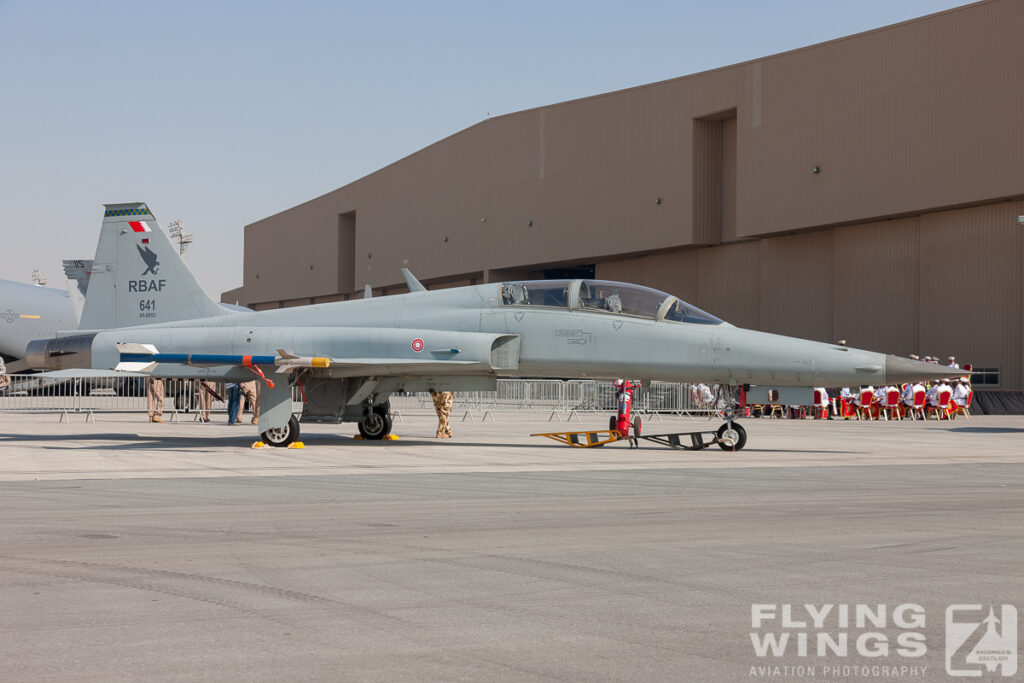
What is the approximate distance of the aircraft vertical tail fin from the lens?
59.3 ft

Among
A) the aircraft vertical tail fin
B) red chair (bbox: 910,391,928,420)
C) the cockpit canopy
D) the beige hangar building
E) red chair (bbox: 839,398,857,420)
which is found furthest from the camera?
the beige hangar building

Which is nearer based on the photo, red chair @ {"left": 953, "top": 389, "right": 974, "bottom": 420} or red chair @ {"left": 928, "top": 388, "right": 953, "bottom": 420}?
red chair @ {"left": 928, "top": 388, "right": 953, "bottom": 420}

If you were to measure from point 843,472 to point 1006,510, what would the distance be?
3998mm

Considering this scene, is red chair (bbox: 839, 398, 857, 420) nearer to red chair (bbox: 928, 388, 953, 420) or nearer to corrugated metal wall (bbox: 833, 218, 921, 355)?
red chair (bbox: 928, 388, 953, 420)

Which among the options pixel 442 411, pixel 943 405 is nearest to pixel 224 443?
pixel 442 411

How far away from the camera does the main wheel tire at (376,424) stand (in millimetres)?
17906

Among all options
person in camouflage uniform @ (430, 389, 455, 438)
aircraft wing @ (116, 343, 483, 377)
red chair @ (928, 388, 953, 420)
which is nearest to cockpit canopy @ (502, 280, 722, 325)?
Answer: aircraft wing @ (116, 343, 483, 377)

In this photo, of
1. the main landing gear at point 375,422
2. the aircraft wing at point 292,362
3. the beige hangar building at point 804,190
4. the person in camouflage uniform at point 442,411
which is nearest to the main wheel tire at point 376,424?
the main landing gear at point 375,422

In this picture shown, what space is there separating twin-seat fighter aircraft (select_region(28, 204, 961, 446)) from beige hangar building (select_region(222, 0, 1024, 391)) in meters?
A: 24.1

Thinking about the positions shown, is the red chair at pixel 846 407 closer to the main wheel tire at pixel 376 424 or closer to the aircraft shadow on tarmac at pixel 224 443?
the aircraft shadow on tarmac at pixel 224 443

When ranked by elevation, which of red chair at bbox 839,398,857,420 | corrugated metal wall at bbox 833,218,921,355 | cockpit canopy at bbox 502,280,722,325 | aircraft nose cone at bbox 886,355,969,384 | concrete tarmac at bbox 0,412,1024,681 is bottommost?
concrete tarmac at bbox 0,412,1024,681

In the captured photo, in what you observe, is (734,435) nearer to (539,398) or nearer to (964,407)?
(539,398)

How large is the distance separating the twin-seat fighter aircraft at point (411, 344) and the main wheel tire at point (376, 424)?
2 centimetres

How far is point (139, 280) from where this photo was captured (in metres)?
18.1
